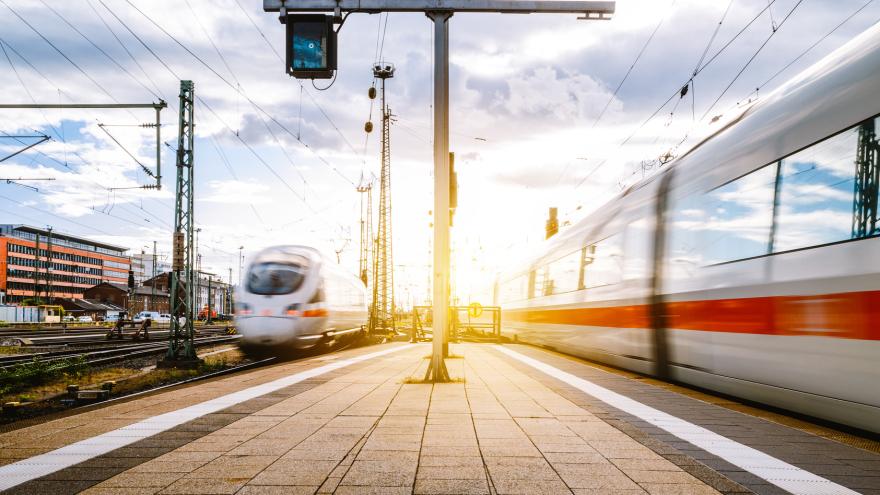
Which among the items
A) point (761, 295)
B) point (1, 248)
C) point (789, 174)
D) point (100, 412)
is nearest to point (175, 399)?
point (100, 412)

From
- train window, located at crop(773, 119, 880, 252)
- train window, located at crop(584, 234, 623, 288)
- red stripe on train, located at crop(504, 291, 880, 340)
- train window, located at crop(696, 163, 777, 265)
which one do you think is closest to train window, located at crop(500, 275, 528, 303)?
train window, located at crop(584, 234, 623, 288)

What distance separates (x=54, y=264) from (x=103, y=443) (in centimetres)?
12556

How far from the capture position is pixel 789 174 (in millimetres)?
6762

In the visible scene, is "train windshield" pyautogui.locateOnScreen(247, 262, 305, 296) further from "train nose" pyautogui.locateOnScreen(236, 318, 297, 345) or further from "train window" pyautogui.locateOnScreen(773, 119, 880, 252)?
"train window" pyautogui.locateOnScreen(773, 119, 880, 252)

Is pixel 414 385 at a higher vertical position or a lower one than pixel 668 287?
A: lower

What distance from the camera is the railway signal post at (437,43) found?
9.77 metres

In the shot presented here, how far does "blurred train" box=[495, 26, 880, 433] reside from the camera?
18.3ft

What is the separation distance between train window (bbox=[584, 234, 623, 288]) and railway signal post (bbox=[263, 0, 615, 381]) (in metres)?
3.45

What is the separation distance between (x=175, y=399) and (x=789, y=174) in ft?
22.9

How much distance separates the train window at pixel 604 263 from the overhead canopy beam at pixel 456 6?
397 cm

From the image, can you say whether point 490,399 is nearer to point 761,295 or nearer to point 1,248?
point 761,295

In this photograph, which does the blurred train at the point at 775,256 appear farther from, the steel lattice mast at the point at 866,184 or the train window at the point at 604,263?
the train window at the point at 604,263

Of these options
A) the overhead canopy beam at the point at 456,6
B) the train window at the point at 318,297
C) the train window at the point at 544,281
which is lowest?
the train window at the point at 318,297

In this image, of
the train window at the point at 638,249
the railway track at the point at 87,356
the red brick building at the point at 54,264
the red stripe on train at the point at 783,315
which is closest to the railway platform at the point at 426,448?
the red stripe on train at the point at 783,315
